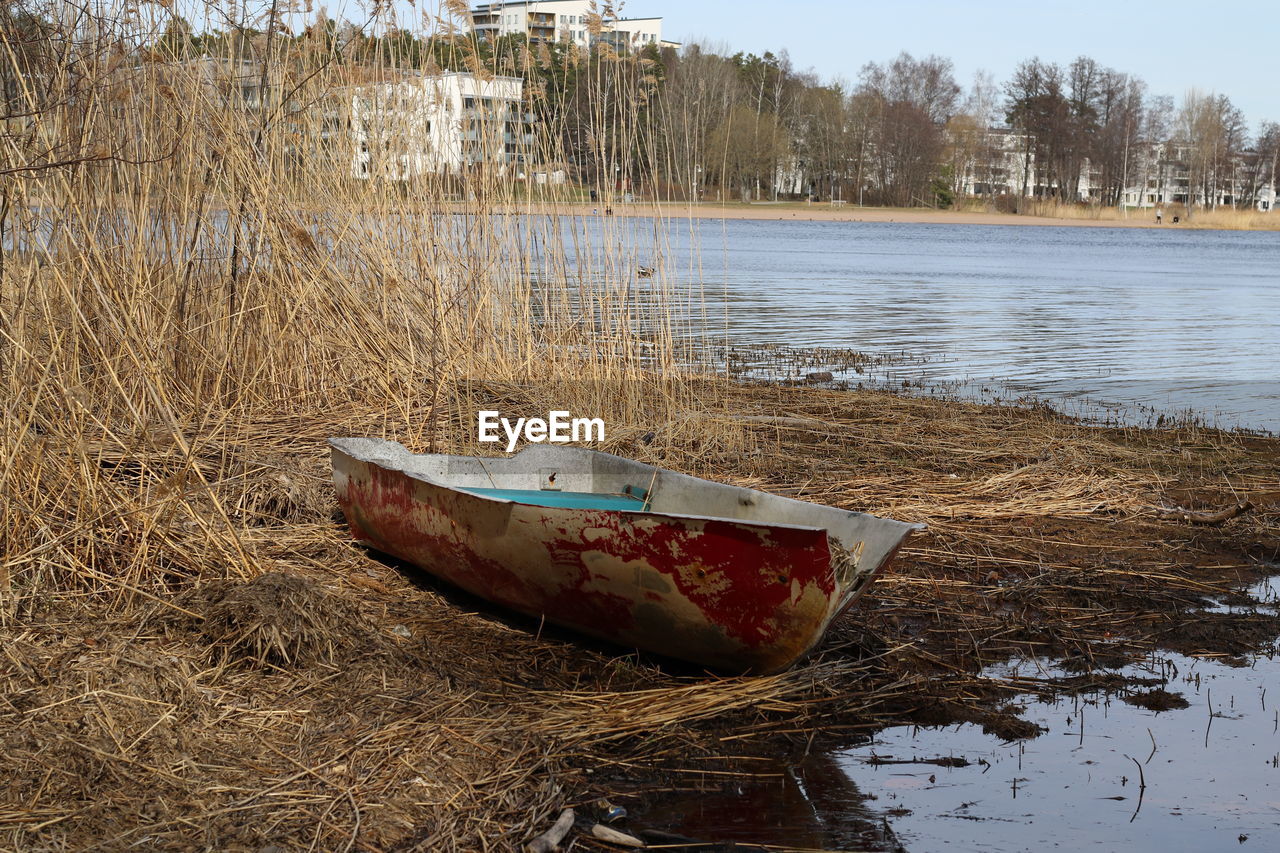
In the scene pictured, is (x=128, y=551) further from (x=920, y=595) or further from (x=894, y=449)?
(x=894, y=449)

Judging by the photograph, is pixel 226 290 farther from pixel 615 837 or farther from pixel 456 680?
pixel 615 837

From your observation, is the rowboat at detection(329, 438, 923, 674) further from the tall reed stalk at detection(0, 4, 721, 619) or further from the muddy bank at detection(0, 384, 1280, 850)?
the tall reed stalk at detection(0, 4, 721, 619)

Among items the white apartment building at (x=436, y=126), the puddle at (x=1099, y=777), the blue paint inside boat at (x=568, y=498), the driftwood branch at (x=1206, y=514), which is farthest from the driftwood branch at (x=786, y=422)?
the puddle at (x=1099, y=777)

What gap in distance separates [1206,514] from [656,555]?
3.24 m

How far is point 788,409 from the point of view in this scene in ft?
25.5

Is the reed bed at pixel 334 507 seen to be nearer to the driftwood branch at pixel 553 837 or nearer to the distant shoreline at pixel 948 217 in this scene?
the driftwood branch at pixel 553 837

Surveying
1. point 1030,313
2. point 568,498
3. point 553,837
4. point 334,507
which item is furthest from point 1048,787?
point 1030,313

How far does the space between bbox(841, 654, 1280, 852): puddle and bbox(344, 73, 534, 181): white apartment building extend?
4122 mm

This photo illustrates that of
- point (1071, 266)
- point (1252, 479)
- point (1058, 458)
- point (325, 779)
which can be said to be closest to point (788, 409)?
point (1058, 458)

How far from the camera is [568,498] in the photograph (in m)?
4.43

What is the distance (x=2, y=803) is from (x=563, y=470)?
2.48 metres

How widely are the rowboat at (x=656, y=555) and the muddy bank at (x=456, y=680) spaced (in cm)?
14

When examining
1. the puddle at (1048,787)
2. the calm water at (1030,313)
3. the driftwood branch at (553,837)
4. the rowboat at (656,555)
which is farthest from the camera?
the calm water at (1030,313)

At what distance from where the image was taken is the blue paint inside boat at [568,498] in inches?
167
